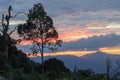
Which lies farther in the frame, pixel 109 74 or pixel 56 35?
pixel 56 35

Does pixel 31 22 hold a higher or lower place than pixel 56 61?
higher

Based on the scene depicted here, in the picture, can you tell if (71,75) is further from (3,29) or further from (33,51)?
(33,51)

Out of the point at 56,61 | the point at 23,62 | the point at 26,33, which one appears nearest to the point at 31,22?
the point at 26,33

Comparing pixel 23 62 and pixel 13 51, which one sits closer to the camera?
pixel 23 62

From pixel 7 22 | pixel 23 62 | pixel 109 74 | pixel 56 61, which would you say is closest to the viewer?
pixel 109 74

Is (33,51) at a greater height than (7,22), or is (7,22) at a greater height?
(7,22)

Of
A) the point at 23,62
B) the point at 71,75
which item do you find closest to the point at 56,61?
the point at 23,62

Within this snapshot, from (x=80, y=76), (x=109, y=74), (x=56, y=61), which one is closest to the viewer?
(x=109, y=74)

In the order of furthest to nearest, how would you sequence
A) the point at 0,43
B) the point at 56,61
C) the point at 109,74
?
the point at 0,43, the point at 56,61, the point at 109,74

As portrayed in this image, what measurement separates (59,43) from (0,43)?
8116 millimetres

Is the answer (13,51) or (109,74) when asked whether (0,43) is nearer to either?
(13,51)

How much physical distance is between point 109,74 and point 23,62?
126 feet

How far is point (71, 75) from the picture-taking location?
6.00 metres

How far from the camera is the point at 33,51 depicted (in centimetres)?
5831
